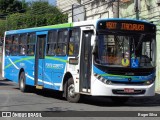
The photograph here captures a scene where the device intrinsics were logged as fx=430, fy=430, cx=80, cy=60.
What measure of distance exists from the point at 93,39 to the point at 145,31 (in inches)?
80.8

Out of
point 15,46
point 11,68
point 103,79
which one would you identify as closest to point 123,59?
point 103,79

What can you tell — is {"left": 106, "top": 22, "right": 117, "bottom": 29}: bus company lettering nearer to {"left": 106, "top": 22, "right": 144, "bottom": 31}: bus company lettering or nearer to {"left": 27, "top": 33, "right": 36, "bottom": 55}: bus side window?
{"left": 106, "top": 22, "right": 144, "bottom": 31}: bus company lettering

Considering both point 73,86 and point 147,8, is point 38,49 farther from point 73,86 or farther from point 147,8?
point 147,8

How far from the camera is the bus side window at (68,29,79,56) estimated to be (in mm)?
15511

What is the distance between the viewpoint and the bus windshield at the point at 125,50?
1434 cm

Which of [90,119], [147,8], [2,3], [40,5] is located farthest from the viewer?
[2,3]

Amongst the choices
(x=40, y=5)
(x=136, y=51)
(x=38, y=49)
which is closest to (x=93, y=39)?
(x=136, y=51)

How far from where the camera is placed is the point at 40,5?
2768 inches

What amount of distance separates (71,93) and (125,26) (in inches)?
127

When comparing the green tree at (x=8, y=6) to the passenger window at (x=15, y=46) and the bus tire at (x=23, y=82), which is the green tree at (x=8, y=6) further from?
the bus tire at (x=23, y=82)

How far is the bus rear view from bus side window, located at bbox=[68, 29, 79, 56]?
136 cm

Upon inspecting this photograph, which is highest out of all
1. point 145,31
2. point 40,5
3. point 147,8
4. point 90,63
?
point 40,5

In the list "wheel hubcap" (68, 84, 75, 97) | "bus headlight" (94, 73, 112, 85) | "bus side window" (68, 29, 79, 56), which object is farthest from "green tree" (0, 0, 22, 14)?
"bus headlight" (94, 73, 112, 85)

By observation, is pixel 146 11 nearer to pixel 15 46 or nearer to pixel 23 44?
pixel 23 44
